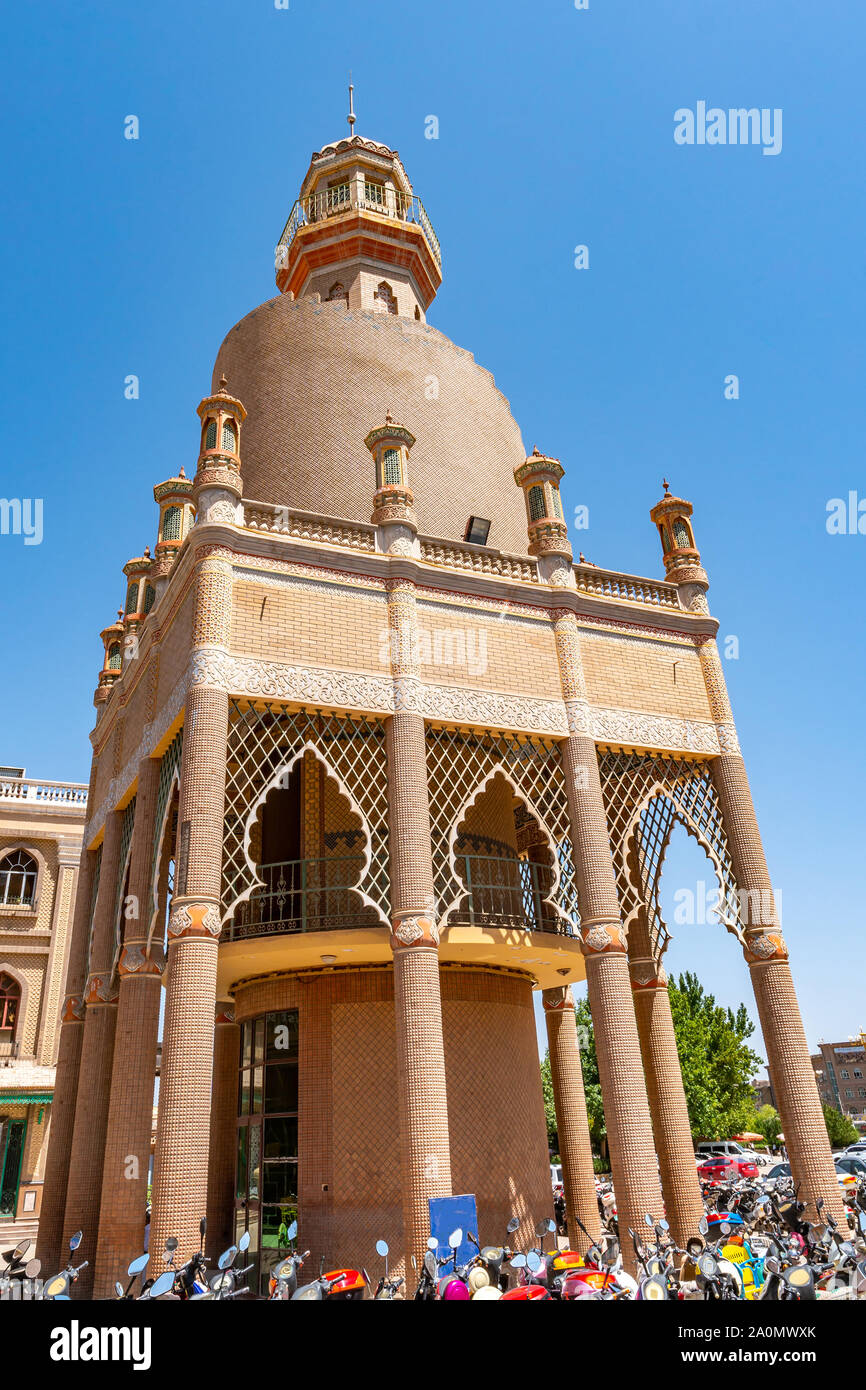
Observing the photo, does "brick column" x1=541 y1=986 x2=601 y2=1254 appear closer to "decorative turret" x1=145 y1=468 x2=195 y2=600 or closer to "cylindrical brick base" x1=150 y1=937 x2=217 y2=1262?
"cylindrical brick base" x1=150 y1=937 x2=217 y2=1262

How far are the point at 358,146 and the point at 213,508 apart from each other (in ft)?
57.6

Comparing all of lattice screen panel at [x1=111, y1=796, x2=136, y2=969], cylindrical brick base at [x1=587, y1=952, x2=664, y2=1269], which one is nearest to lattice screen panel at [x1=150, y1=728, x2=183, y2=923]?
lattice screen panel at [x1=111, y1=796, x2=136, y2=969]

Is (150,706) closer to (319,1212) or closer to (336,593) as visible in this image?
(336,593)

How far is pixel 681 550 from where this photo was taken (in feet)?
64.6

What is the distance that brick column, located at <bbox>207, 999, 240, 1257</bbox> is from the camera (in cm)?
1816

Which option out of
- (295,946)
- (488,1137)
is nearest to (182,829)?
(295,946)

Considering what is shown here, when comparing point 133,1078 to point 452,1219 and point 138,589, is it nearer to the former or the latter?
point 452,1219

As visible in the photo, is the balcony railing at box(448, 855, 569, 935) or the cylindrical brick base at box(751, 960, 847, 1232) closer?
the cylindrical brick base at box(751, 960, 847, 1232)

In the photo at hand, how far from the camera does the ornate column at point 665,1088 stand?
17.7 metres

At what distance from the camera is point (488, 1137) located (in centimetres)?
1611

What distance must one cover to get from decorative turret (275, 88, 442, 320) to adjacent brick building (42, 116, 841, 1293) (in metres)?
4.18

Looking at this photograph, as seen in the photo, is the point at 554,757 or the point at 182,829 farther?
the point at 554,757

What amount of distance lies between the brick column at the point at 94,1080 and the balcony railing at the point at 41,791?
50.6 feet

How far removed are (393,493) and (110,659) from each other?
31.1ft
